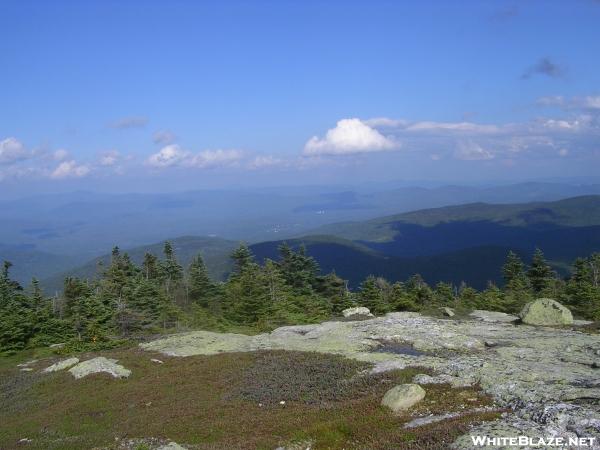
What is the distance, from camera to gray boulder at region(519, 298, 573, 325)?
135ft

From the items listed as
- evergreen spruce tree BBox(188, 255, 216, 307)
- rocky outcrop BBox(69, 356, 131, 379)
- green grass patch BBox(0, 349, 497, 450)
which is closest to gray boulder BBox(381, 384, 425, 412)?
green grass patch BBox(0, 349, 497, 450)

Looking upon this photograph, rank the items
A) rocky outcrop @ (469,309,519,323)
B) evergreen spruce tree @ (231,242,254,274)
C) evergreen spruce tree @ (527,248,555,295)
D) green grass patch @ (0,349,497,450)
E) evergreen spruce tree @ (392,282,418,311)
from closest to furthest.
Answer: green grass patch @ (0,349,497,450) → rocky outcrop @ (469,309,519,323) → evergreen spruce tree @ (392,282,418,311) → evergreen spruce tree @ (231,242,254,274) → evergreen spruce tree @ (527,248,555,295)

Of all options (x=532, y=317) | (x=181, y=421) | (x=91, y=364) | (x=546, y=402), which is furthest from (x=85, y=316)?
→ (x=546, y=402)

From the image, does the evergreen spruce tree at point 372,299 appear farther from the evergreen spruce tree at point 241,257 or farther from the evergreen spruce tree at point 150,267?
the evergreen spruce tree at point 150,267

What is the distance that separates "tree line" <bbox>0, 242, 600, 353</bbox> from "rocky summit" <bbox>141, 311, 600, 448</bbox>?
13.9 metres

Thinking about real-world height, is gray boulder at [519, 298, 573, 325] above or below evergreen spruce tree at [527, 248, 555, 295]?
above

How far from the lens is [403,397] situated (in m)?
18.9

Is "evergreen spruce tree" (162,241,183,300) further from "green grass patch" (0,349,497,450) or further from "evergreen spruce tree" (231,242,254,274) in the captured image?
"green grass patch" (0,349,497,450)

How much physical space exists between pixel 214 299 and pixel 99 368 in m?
45.3

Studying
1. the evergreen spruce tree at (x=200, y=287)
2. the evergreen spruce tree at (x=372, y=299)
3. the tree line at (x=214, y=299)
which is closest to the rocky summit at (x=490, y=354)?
Result: the tree line at (x=214, y=299)

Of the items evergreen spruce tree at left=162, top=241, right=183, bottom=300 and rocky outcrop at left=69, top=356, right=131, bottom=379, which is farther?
evergreen spruce tree at left=162, top=241, right=183, bottom=300

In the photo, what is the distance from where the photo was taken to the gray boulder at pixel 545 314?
1615 inches

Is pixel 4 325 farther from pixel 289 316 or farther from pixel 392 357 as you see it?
pixel 392 357

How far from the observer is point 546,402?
1655cm
